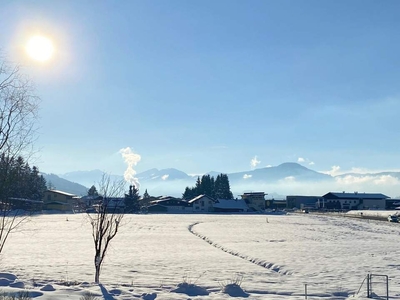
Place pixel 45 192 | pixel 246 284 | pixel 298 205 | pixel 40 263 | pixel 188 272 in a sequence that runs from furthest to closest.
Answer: pixel 298 205
pixel 45 192
pixel 40 263
pixel 188 272
pixel 246 284

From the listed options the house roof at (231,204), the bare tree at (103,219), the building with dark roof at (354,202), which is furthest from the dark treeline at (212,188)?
the bare tree at (103,219)

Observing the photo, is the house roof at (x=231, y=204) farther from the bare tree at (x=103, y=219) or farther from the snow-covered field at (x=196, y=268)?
the bare tree at (x=103, y=219)

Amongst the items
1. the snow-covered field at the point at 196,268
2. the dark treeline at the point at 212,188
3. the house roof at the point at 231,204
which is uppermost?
the dark treeline at the point at 212,188

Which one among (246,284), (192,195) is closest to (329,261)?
(246,284)

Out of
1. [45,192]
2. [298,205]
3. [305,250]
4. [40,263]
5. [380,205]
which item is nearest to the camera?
[40,263]

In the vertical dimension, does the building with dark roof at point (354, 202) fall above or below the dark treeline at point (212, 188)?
below

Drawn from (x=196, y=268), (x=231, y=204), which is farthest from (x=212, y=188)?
(x=196, y=268)

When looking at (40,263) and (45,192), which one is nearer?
(40,263)

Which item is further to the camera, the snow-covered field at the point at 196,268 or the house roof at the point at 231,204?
the house roof at the point at 231,204

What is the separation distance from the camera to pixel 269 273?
17328 mm

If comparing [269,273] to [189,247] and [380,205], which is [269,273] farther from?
[380,205]

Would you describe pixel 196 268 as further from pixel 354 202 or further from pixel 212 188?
pixel 354 202

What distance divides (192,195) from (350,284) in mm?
109757

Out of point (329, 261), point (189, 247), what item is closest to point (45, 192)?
point (189, 247)
